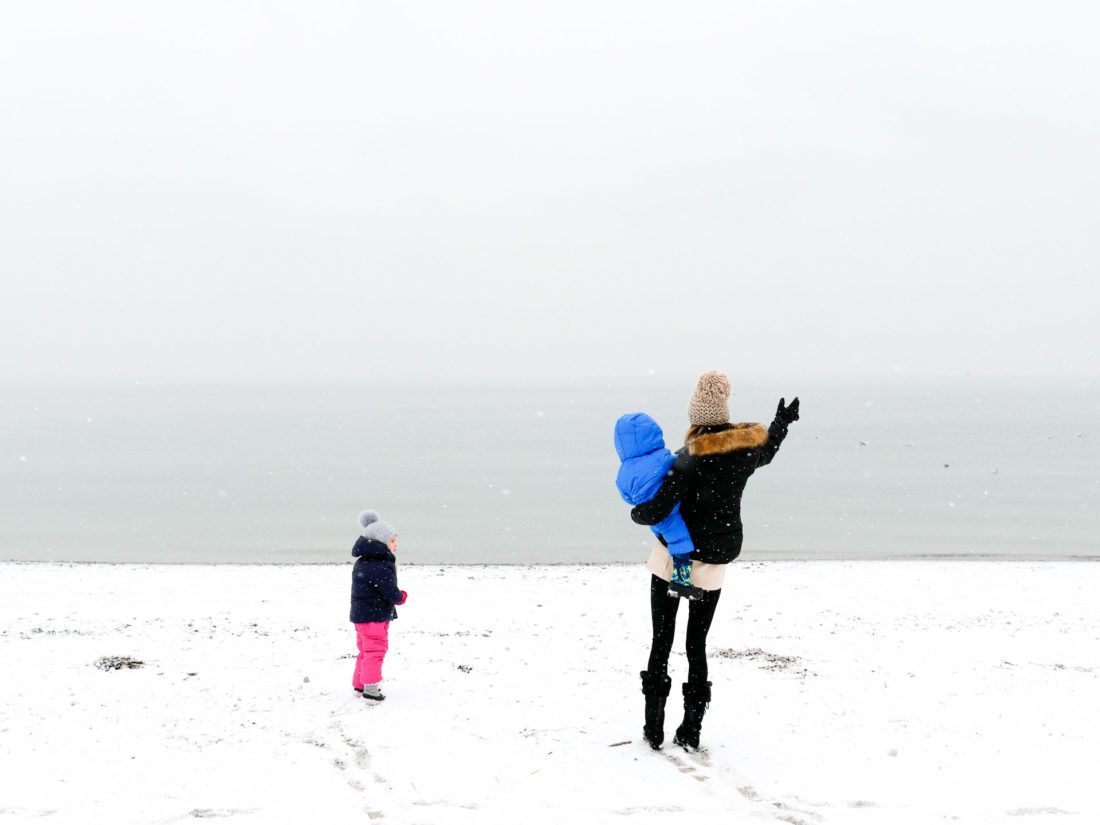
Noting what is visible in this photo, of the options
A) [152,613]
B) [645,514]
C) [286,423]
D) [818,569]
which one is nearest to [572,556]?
[818,569]

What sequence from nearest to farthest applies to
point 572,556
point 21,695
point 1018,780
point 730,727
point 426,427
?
point 1018,780
point 730,727
point 21,695
point 572,556
point 426,427

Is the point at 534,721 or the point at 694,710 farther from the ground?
the point at 694,710

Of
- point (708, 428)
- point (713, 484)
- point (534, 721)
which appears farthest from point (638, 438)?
point (534, 721)

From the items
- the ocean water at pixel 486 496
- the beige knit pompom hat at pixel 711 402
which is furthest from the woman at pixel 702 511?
the ocean water at pixel 486 496

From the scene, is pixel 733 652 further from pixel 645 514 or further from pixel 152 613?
pixel 152 613

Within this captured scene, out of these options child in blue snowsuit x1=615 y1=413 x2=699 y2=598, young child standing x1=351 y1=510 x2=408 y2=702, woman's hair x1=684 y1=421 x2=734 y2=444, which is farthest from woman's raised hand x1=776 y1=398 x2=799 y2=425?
young child standing x1=351 y1=510 x2=408 y2=702

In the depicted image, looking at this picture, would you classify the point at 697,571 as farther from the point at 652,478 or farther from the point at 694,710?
the point at 694,710

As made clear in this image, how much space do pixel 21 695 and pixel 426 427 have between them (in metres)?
101

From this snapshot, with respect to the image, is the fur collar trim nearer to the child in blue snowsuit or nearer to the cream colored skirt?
the child in blue snowsuit

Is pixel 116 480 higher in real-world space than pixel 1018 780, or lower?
lower

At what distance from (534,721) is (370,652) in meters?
1.61

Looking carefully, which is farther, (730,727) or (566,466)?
(566,466)

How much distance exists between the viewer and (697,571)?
507 cm

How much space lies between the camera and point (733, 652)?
833cm
